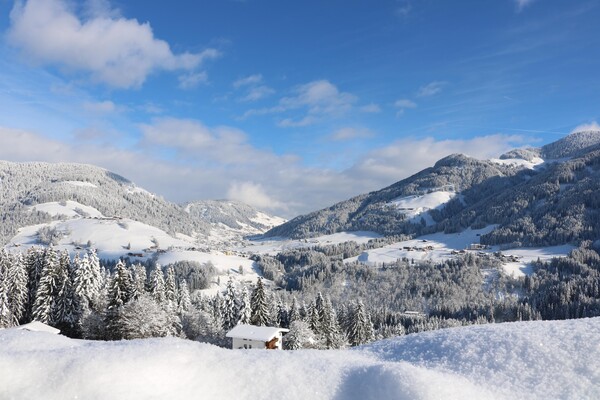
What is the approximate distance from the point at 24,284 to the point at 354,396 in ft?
206

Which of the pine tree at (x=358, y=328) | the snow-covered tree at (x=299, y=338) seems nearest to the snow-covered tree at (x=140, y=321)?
the snow-covered tree at (x=299, y=338)

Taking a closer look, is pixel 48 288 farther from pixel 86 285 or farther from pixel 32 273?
pixel 32 273

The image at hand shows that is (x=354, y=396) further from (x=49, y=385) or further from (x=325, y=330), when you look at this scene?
(x=325, y=330)

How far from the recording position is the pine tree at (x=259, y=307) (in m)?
68.1

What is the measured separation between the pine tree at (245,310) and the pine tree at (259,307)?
949 millimetres

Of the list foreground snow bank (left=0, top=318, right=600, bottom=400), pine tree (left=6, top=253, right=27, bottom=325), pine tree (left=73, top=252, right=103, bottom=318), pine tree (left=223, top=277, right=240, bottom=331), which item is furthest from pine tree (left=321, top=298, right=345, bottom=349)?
foreground snow bank (left=0, top=318, right=600, bottom=400)

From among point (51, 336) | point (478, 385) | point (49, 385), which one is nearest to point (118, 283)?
point (51, 336)

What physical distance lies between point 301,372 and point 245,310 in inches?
2305

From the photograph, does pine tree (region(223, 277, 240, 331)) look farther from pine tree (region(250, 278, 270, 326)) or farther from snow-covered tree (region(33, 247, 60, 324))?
snow-covered tree (region(33, 247, 60, 324))

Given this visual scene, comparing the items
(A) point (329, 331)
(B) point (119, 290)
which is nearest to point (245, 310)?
(A) point (329, 331)

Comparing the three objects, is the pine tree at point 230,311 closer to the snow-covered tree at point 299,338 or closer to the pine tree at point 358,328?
the snow-covered tree at point 299,338

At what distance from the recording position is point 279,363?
11.4 metres

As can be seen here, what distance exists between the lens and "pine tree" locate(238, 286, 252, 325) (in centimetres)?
6688

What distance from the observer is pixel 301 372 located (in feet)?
36.0
